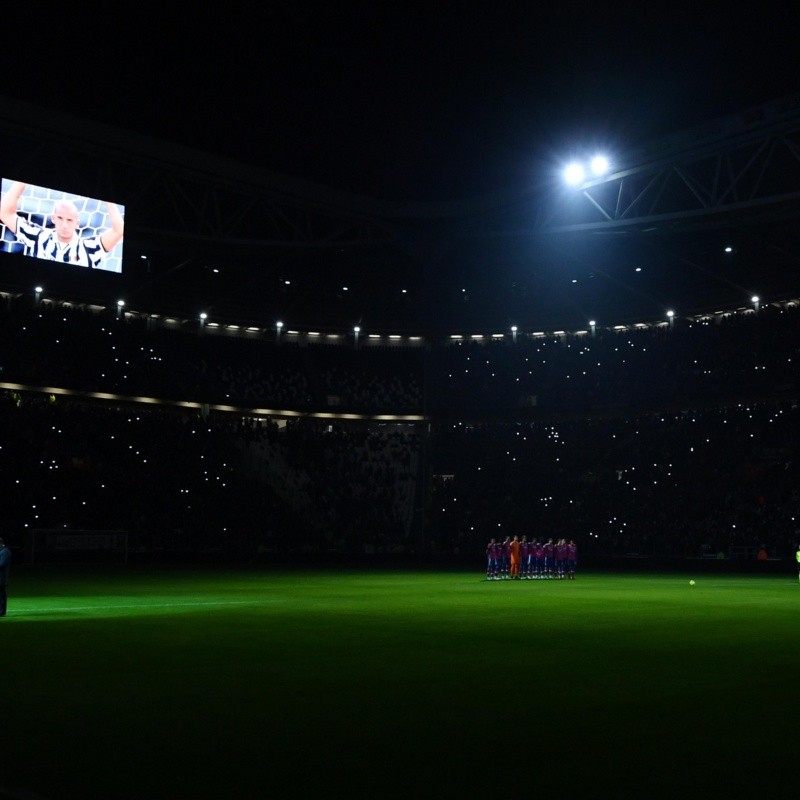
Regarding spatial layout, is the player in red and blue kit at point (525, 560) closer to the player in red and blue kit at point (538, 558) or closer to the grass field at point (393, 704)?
the player in red and blue kit at point (538, 558)

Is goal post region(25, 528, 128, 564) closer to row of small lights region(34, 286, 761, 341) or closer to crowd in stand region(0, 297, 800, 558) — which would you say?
crowd in stand region(0, 297, 800, 558)

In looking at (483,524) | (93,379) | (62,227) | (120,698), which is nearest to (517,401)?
(483,524)

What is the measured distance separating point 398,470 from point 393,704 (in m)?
54.0

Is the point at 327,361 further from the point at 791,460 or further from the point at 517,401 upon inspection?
the point at 791,460

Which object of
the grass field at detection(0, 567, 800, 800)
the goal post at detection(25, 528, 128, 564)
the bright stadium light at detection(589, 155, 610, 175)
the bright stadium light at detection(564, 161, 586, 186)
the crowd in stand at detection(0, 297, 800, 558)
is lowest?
the goal post at detection(25, 528, 128, 564)

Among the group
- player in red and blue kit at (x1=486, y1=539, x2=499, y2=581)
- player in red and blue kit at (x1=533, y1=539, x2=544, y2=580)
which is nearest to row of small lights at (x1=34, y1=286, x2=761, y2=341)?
player in red and blue kit at (x1=533, y1=539, x2=544, y2=580)

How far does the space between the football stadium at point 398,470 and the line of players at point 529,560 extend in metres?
0.19

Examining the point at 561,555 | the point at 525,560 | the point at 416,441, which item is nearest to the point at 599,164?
the point at 561,555

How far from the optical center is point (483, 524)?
59656mm

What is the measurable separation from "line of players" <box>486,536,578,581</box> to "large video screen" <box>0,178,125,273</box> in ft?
59.2

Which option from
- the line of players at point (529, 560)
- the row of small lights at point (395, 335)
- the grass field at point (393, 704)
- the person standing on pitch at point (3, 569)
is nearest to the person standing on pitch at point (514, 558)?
the line of players at point (529, 560)

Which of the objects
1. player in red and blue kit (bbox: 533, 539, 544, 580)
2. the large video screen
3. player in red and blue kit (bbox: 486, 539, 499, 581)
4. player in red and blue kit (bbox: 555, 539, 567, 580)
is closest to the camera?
the large video screen

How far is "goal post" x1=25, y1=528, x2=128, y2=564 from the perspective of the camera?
46.6 meters

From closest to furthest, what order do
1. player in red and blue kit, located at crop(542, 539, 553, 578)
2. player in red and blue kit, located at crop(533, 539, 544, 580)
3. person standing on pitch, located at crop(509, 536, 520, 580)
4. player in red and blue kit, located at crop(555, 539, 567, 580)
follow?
person standing on pitch, located at crop(509, 536, 520, 580) < player in red and blue kit, located at crop(555, 539, 567, 580) < player in red and blue kit, located at crop(533, 539, 544, 580) < player in red and blue kit, located at crop(542, 539, 553, 578)
